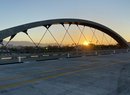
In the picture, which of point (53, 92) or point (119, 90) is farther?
point (119, 90)

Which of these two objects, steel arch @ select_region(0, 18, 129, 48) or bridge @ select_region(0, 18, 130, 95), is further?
steel arch @ select_region(0, 18, 129, 48)

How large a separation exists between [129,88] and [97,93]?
6.66 ft

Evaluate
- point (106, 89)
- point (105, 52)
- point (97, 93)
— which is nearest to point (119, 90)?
point (106, 89)

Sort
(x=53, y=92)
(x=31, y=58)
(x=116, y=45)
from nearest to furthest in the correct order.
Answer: (x=53, y=92) < (x=31, y=58) < (x=116, y=45)

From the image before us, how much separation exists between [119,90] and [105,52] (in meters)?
39.7

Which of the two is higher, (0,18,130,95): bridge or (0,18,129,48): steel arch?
(0,18,129,48): steel arch

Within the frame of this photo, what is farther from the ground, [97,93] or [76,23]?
[76,23]

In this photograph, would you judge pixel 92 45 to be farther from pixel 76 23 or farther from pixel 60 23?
pixel 60 23

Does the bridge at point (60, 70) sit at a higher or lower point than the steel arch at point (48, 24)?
lower

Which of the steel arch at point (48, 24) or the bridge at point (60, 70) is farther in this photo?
the steel arch at point (48, 24)

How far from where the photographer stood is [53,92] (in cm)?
888

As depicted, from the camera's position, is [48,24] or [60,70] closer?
[60,70]

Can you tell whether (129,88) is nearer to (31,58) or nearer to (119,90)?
(119,90)

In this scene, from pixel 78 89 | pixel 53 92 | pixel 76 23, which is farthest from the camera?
pixel 76 23
